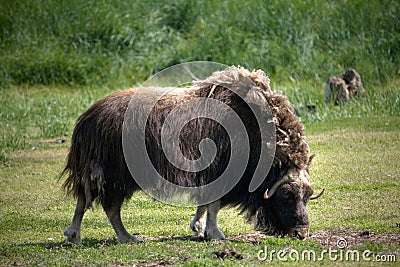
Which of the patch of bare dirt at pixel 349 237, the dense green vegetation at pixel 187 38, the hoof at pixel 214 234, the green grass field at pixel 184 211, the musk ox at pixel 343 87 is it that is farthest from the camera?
the dense green vegetation at pixel 187 38

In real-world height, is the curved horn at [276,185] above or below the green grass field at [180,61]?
above

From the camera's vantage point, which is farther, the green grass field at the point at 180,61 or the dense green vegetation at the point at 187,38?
the dense green vegetation at the point at 187,38

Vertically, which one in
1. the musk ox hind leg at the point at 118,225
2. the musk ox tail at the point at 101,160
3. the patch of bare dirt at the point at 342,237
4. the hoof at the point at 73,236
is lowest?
the hoof at the point at 73,236

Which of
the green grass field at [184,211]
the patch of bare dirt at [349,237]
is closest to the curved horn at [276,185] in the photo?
the green grass field at [184,211]

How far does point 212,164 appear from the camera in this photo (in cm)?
599

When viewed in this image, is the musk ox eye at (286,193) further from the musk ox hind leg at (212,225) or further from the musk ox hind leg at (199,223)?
the musk ox hind leg at (199,223)

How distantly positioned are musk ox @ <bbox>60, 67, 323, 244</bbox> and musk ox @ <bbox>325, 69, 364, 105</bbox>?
5990mm

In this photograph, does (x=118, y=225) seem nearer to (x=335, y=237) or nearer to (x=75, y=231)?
(x=75, y=231)

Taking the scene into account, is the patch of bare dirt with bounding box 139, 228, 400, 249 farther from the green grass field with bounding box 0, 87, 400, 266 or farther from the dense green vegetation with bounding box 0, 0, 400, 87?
the dense green vegetation with bounding box 0, 0, 400, 87

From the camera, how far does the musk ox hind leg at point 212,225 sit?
239 inches

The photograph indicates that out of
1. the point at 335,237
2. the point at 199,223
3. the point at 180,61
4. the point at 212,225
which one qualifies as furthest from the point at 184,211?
the point at 180,61

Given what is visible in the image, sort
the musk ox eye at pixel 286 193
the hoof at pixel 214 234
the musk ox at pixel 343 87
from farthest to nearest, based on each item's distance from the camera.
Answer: the musk ox at pixel 343 87 → the hoof at pixel 214 234 → the musk ox eye at pixel 286 193

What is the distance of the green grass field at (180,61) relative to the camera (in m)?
5.82

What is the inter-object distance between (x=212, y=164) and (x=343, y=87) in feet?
20.8
